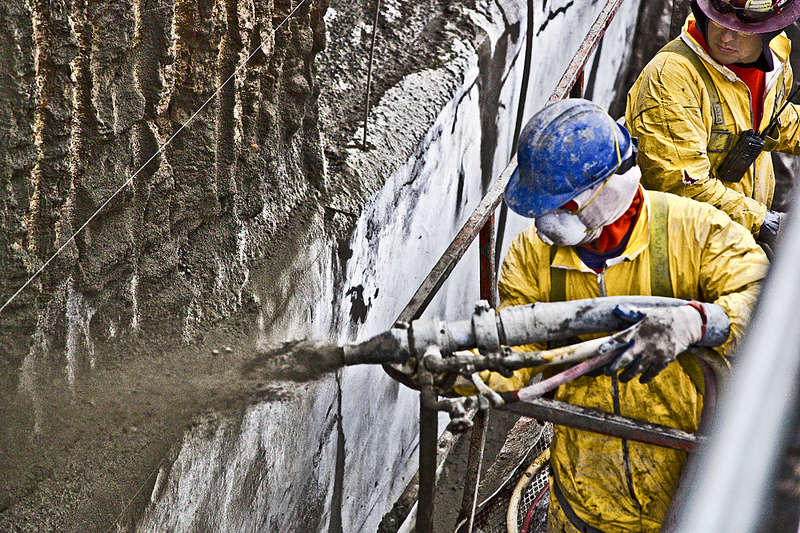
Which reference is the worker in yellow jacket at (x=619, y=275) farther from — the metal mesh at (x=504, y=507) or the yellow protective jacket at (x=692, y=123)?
the yellow protective jacket at (x=692, y=123)

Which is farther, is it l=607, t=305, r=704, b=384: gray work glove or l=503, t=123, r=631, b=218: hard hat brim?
l=503, t=123, r=631, b=218: hard hat brim

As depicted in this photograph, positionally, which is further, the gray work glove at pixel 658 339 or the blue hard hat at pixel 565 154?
the blue hard hat at pixel 565 154

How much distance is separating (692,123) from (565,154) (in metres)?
1.39

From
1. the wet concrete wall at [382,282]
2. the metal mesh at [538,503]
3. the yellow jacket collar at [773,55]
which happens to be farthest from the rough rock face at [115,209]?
the yellow jacket collar at [773,55]

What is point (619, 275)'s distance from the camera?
2504mm

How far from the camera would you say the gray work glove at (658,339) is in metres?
2.15

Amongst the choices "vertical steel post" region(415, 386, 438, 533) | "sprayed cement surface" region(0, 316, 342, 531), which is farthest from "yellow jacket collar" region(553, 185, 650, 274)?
"sprayed cement surface" region(0, 316, 342, 531)

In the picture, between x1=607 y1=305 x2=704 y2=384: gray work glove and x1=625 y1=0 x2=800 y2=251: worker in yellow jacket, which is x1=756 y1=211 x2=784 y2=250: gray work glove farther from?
x1=607 y1=305 x2=704 y2=384: gray work glove

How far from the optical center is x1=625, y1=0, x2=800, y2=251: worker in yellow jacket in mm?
3395

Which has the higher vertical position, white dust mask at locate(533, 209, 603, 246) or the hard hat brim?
the hard hat brim

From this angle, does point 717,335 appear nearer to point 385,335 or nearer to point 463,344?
point 463,344

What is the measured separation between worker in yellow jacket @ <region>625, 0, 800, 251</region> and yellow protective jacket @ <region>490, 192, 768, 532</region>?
979 millimetres

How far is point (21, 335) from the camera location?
7.80 ft

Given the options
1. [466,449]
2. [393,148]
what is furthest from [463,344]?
[466,449]
